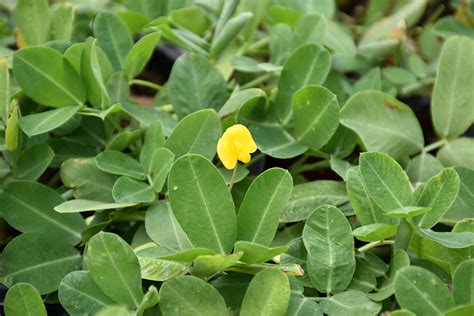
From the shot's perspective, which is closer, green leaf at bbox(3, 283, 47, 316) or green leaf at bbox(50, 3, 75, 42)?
green leaf at bbox(3, 283, 47, 316)

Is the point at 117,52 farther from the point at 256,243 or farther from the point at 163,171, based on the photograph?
the point at 256,243

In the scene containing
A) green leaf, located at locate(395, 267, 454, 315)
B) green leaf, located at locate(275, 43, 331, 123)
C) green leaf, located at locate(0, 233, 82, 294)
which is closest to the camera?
green leaf, located at locate(395, 267, 454, 315)

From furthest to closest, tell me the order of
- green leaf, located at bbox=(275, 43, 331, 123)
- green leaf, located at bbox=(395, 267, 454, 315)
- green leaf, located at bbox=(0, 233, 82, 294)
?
green leaf, located at bbox=(275, 43, 331, 123)
green leaf, located at bbox=(0, 233, 82, 294)
green leaf, located at bbox=(395, 267, 454, 315)

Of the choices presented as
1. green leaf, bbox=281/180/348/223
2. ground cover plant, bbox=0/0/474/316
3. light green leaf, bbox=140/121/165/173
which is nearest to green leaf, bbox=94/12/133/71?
ground cover plant, bbox=0/0/474/316

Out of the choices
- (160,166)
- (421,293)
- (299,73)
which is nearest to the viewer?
(421,293)

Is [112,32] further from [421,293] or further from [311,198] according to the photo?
[421,293]

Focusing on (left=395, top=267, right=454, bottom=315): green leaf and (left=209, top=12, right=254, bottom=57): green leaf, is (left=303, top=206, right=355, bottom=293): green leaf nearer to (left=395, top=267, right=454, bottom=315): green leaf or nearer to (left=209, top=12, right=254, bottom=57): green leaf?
(left=395, top=267, right=454, bottom=315): green leaf

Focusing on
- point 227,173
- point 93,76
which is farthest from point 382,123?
point 93,76
